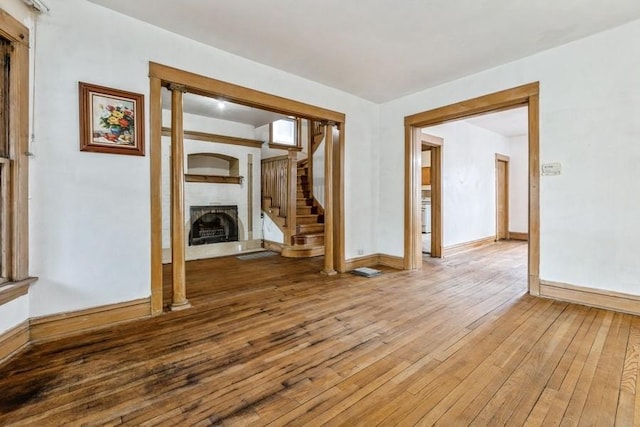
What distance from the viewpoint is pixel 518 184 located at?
25.1ft

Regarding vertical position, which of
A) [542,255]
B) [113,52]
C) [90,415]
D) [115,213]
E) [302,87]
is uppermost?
[302,87]

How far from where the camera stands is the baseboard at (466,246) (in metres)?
5.60

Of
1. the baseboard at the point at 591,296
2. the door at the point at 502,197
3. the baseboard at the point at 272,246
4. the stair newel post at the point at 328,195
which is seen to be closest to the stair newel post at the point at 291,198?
the baseboard at the point at 272,246

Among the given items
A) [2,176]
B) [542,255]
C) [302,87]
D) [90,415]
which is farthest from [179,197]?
[542,255]

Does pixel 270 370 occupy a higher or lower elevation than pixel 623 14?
lower

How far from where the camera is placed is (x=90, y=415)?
1.39 m

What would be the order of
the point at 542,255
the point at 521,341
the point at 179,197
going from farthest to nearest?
the point at 542,255 < the point at 179,197 < the point at 521,341

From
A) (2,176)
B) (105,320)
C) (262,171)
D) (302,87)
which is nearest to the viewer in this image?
(2,176)

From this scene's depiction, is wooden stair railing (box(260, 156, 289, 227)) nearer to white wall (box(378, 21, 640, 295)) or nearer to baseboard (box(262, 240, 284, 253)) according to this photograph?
baseboard (box(262, 240, 284, 253))

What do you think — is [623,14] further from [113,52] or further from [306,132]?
[306,132]

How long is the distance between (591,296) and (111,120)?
4.65 meters

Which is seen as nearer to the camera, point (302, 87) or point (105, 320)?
point (105, 320)

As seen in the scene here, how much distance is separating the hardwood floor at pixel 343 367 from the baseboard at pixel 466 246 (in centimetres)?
253

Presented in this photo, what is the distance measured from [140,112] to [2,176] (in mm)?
1037
